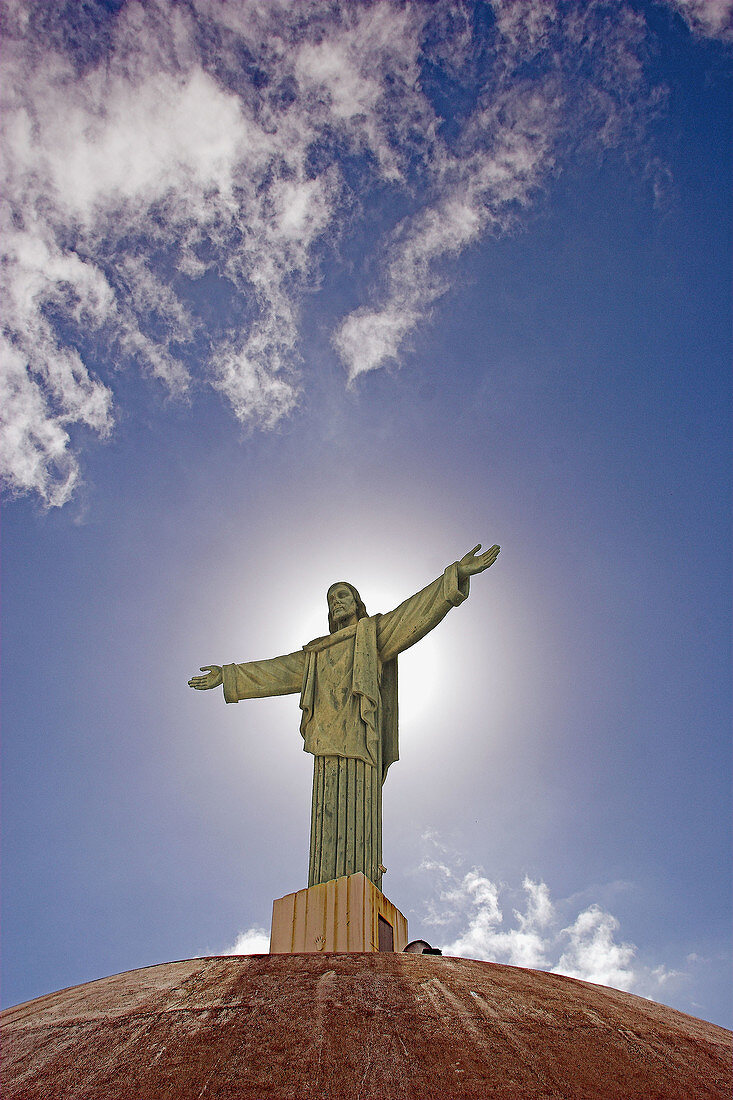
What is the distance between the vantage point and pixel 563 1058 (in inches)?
163

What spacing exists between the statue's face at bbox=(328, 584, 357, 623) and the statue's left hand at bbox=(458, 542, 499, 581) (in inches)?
68.8

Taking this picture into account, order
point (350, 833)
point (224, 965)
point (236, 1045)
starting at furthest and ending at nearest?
1. point (350, 833)
2. point (224, 965)
3. point (236, 1045)

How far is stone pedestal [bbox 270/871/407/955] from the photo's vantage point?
7.07 metres

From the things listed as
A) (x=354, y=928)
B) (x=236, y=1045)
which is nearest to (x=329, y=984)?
(x=236, y=1045)

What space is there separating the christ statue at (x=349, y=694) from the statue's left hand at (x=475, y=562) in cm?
1

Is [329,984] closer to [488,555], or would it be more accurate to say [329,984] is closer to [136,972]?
[136,972]

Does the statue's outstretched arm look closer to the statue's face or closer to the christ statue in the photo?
the christ statue

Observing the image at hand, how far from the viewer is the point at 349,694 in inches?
370

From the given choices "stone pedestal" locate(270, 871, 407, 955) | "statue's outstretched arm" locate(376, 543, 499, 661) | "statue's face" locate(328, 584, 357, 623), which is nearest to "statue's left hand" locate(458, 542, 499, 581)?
"statue's outstretched arm" locate(376, 543, 499, 661)

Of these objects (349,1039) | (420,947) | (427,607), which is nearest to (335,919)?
(420,947)

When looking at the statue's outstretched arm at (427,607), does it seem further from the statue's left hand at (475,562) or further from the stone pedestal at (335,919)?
the stone pedestal at (335,919)

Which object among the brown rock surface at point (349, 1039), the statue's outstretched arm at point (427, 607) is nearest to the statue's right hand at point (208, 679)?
the statue's outstretched arm at point (427, 607)

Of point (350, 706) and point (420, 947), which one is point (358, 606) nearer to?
point (350, 706)

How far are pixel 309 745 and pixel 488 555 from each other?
10.2 ft
